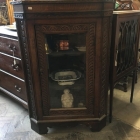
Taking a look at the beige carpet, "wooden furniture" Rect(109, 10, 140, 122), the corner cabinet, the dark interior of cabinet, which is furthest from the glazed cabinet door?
the beige carpet

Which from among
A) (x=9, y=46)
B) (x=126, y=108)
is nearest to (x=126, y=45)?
(x=126, y=108)

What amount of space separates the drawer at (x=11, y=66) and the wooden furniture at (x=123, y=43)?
0.84 m

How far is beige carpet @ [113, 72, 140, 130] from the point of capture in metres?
1.68

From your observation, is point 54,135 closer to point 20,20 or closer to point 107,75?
point 107,75

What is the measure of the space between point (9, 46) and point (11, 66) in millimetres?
214

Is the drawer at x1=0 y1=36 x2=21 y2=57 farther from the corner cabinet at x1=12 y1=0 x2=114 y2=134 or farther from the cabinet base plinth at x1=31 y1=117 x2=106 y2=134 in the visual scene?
the cabinet base plinth at x1=31 y1=117 x2=106 y2=134

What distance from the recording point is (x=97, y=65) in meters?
1.28

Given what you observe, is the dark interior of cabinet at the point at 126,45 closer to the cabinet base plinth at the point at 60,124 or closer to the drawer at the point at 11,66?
the cabinet base plinth at the point at 60,124

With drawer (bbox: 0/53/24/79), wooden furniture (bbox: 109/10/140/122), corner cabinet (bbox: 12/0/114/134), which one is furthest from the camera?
drawer (bbox: 0/53/24/79)

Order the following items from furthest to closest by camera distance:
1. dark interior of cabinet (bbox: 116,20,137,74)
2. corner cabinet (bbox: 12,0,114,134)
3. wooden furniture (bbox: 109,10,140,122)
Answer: dark interior of cabinet (bbox: 116,20,137,74) → wooden furniture (bbox: 109,10,140,122) → corner cabinet (bbox: 12,0,114,134)

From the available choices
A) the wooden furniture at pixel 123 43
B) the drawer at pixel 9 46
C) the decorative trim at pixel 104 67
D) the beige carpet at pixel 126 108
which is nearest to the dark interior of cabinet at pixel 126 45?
Answer: the wooden furniture at pixel 123 43

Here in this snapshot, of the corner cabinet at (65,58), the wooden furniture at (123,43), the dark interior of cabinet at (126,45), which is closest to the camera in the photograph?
the corner cabinet at (65,58)

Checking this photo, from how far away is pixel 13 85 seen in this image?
179cm

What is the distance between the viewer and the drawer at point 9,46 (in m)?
1.51
